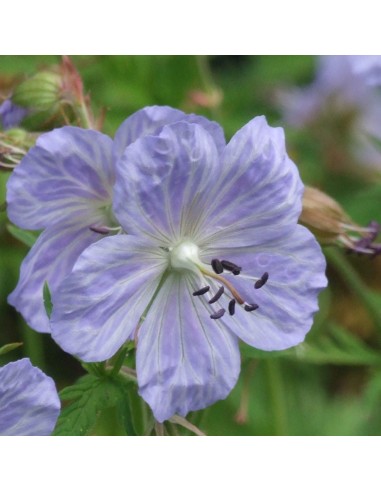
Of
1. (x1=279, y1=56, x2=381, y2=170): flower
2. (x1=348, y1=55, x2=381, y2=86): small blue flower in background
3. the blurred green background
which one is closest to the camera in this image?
(x1=348, y1=55, x2=381, y2=86): small blue flower in background

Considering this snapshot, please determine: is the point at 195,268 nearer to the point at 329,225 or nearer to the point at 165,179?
the point at 165,179

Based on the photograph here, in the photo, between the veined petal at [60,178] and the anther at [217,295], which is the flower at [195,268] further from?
the veined petal at [60,178]

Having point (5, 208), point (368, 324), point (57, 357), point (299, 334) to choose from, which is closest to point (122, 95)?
point (57, 357)

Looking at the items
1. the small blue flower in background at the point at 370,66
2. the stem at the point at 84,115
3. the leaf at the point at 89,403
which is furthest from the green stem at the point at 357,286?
the leaf at the point at 89,403

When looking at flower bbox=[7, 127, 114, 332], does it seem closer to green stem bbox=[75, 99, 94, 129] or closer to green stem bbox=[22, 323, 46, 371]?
green stem bbox=[75, 99, 94, 129]


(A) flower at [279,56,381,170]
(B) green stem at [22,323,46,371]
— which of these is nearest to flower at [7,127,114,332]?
(B) green stem at [22,323,46,371]

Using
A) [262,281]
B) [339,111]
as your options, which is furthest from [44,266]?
[339,111]
